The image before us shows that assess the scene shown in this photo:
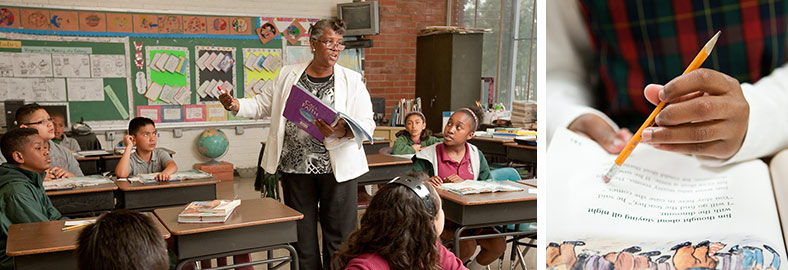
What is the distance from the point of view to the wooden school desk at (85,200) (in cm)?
284

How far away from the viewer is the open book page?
0.56 metres

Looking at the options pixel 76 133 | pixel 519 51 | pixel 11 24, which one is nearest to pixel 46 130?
pixel 76 133

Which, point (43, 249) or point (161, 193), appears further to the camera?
point (161, 193)

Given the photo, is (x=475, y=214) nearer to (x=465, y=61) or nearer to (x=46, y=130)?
(x=46, y=130)

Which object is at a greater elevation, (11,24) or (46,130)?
(11,24)

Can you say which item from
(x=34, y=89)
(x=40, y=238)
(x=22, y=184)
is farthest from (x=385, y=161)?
(x=34, y=89)

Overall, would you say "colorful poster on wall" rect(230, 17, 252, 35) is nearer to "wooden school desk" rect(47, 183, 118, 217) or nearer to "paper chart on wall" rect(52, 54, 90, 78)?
"paper chart on wall" rect(52, 54, 90, 78)

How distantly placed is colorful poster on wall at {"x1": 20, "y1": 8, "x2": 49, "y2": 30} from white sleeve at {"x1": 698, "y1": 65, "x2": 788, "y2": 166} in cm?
623

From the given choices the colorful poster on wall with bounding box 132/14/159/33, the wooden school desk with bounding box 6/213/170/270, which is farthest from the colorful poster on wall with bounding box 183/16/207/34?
the wooden school desk with bounding box 6/213/170/270

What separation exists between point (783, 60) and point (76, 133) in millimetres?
5969

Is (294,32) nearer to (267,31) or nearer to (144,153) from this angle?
(267,31)

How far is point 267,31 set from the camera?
21.7ft

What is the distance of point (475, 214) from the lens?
99.7 inches

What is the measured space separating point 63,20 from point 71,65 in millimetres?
427
